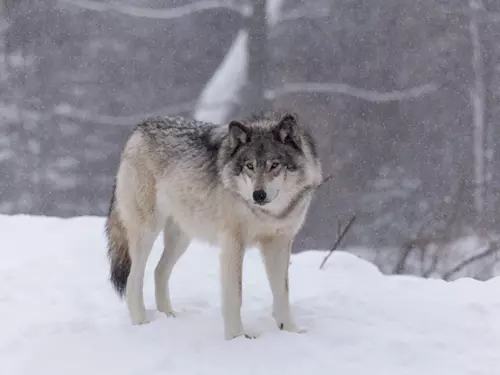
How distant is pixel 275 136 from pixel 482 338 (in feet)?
5.00

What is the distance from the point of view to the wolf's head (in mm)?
3230

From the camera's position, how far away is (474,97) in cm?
1088


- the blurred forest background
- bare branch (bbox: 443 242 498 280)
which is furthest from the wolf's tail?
the blurred forest background

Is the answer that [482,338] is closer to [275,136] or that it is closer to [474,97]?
[275,136]

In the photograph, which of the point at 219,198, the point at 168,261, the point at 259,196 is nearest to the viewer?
the point at 259,196

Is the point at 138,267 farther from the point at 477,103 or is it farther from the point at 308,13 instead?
the point at 477,103

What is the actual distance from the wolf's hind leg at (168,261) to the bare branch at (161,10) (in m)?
7.33

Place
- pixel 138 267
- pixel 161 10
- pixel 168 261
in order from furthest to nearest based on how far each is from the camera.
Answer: pixel 161 10 < pixel 168 261 < pixel 138 267

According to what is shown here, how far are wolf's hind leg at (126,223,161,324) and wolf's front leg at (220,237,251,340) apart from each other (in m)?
0.67

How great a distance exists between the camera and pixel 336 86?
35.1 ft

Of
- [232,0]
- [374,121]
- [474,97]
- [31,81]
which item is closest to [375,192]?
[374,121]

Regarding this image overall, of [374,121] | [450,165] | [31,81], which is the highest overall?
[31,81]

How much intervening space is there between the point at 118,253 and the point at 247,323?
3.47ft

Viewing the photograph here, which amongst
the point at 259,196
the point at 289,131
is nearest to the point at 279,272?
the point at 259,196
